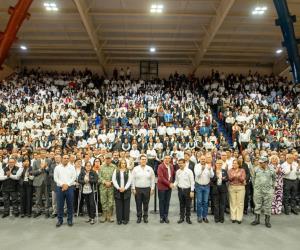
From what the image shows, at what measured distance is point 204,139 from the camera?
1639 cm

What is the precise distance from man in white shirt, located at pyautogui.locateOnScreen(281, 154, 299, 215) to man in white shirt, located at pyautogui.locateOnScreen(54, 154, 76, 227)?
5.64 meters

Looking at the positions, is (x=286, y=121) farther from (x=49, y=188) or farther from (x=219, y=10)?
(x=49, y=188)

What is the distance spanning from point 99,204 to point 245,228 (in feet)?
12.4

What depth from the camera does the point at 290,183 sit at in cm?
980

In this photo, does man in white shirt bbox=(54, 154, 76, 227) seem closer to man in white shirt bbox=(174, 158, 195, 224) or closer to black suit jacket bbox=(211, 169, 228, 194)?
man in white shirt bbox=(174, 158, 195, 224)

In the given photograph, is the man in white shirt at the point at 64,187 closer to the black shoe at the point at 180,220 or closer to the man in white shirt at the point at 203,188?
the black shoe at the point at 180,220

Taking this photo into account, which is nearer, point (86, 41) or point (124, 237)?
point (124, 237)

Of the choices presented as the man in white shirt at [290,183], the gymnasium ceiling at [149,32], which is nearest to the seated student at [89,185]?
the man in white shirt at [290,183]

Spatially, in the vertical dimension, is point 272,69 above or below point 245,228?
above

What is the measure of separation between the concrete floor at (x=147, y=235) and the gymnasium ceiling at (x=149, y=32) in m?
11.1

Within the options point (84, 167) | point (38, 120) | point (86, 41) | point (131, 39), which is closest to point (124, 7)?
point (131, 39)

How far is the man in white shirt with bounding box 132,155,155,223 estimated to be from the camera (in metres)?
8.75

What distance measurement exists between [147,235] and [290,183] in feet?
14.7

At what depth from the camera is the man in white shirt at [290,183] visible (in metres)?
9.76
